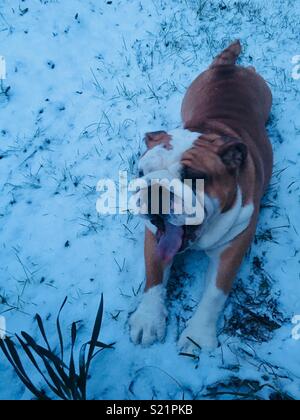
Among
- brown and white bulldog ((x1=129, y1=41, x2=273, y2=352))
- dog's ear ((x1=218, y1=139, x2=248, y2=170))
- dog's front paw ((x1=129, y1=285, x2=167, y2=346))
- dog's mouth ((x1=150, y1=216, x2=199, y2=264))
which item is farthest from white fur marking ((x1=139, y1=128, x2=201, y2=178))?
dog's front paw ((x1=129, y1=285, x2=167, y2=346))

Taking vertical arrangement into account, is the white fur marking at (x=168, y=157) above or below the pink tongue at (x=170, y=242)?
above

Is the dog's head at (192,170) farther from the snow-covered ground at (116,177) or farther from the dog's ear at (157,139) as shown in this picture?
the snow-covered ground at (116,177)

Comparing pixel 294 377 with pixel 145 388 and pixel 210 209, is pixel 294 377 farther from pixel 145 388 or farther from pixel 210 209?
pixel 210 209

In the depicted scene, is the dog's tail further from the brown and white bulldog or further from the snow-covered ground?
the snow-covered ground

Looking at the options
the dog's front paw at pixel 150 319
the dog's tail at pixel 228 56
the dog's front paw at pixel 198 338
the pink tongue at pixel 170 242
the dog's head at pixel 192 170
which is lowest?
the dog's front paw at pixel 198 338

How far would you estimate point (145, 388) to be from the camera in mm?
2451

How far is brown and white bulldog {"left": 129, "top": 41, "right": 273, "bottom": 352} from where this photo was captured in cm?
233

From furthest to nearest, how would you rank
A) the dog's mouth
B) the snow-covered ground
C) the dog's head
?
the snow-covered ground, the dog's mouth, the dog's head

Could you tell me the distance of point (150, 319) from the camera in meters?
2.64

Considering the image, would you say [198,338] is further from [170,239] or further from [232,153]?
[232,153]

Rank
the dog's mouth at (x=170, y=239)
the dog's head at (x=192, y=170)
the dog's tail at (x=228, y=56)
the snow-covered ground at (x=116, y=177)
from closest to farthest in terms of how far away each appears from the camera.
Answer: the dog's head at (x=192, y=170) → the dog's mouth at (x=170, y=239) → the snow-covered ground at (x=116, y=177) → the dog's tail at (x=228, y=56)

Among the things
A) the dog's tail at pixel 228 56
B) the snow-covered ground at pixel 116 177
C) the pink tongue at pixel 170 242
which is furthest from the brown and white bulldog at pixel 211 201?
the dog's tail at pixel 228 56

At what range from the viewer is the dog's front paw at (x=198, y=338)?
8.39 feet

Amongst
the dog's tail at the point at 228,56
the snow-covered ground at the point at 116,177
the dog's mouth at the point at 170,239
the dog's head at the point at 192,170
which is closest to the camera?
the dog's head at the point at 192,170
